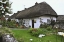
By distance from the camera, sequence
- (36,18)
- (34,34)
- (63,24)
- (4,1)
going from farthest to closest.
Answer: (36,18) < (63,24) < (4,1) < (34,34)

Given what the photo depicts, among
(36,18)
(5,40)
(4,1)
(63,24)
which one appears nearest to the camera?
(5,40)

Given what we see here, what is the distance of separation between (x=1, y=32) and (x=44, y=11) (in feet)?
83.4

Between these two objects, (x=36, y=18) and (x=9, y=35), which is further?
(x=36, y=18)

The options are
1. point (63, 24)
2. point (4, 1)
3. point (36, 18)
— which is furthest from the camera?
point (36, 18)

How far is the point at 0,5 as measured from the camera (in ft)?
110

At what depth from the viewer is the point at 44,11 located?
131 ft

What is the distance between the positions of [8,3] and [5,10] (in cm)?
125

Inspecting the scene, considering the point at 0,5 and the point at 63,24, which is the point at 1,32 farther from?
the point at 63,24

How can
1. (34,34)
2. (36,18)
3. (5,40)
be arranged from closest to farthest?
(5,40) → (34,34) → (36,18)

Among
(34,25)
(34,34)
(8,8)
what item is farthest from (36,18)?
(34,34)

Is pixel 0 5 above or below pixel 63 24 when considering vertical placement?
above

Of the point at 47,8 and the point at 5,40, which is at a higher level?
the point at 47,8

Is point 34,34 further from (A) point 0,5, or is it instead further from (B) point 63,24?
(B) point 63,24

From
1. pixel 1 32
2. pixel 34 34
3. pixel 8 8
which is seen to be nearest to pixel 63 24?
pixel 8 8
